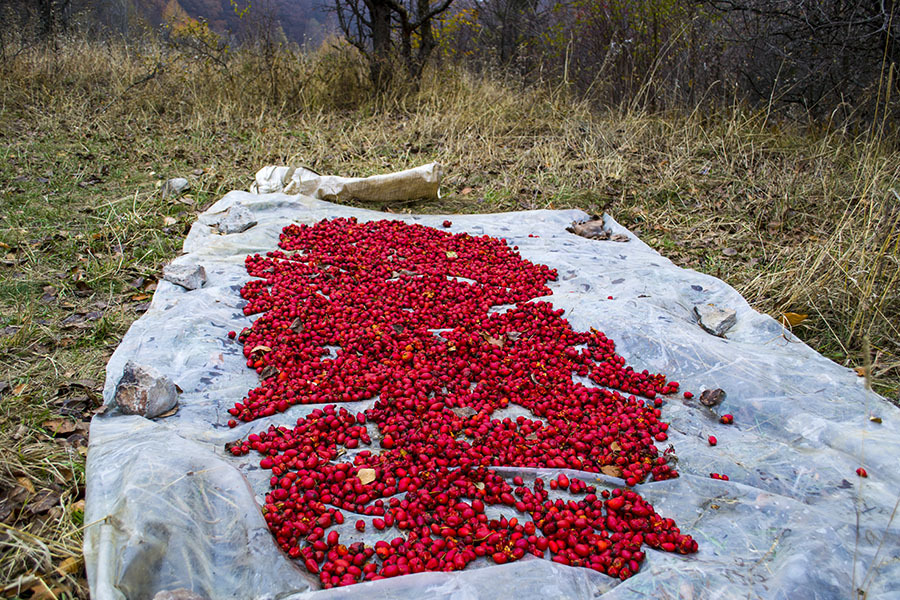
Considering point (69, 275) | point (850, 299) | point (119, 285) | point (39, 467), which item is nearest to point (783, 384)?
point (850, 299)

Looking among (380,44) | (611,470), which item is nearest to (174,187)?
(380,44)

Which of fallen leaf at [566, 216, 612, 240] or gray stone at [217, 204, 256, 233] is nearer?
gray stone at [217, 204, 256, 233]

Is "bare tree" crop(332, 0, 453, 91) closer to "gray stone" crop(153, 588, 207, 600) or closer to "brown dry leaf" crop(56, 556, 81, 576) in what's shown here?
"brown dry leaf" crop(56, 556, 81, 576)

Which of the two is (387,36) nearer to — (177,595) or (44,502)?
(44,502)

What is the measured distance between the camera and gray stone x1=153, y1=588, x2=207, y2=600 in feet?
4.09

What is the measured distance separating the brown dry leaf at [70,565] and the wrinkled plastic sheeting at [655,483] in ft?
0.49

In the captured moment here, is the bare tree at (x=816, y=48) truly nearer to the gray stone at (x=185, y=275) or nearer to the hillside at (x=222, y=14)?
the gray stone at (x=185, y=275)

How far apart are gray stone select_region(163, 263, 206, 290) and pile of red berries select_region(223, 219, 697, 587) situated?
28 cm

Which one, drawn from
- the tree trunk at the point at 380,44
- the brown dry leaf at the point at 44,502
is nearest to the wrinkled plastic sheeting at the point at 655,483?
the brown dry leaf at the point at 44,502

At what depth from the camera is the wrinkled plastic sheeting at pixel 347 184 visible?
14.6 ft

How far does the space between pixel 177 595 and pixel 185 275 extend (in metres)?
2.02

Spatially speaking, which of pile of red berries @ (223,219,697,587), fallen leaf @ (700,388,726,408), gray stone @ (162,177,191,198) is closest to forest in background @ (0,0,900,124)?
gray stone @ (162,177,191,198)

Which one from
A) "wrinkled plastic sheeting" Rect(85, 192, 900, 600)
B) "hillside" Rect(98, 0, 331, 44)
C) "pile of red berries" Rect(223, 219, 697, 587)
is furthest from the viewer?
"hillside" Rect(98, 0, 331, 44)

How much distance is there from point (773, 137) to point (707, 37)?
1.73 meters
